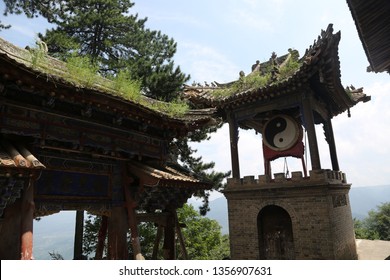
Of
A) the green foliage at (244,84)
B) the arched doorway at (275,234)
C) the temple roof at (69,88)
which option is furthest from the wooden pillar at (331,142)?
the temple roof at (69,88)

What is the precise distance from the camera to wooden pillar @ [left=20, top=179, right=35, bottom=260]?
4.45 m

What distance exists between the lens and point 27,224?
4.55m

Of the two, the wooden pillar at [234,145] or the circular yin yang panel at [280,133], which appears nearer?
the circular yin yang panel at [280,133]

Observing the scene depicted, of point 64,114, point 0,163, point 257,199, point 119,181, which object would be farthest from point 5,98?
point 257,199

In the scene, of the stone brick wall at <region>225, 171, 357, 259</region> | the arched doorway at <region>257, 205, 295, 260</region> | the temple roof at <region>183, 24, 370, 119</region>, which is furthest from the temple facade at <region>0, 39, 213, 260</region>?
Result: the arched doorway at <region>257, 205, 295, 260</region>

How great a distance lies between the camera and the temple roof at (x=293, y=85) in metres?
10.4

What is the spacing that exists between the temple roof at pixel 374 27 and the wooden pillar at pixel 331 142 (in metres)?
6.96

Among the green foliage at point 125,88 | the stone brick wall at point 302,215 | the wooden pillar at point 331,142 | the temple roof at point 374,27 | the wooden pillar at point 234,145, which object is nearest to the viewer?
the temple roof at point 374,27

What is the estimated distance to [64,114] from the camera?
18.5 ft

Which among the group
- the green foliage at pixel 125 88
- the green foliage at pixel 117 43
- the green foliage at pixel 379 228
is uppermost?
the green foliage at pixel 117 43

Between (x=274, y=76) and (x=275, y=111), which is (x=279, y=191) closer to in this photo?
(x=275, y=111)

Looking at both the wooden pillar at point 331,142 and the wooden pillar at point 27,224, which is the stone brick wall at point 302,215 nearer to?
the wooden pillar at point 331,142

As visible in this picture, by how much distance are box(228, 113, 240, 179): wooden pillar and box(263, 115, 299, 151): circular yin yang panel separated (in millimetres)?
1402

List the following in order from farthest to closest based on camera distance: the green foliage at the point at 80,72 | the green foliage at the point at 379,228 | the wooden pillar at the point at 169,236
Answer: the green foliage at the point at 379,228, the wooden pillar at the point at 169,236, the green foliage at the point at 80,72
